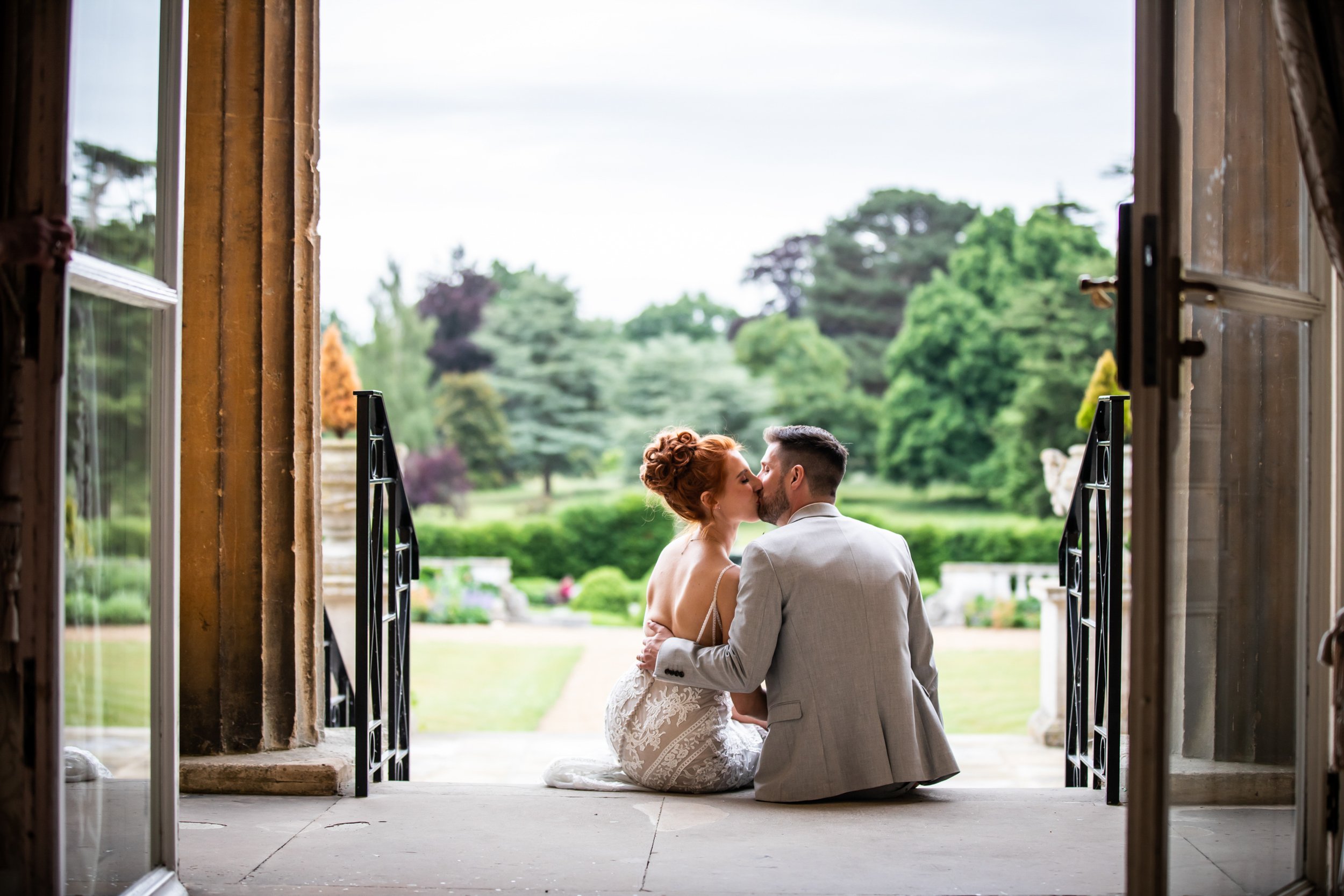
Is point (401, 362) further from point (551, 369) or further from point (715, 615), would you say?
point (715, 615)

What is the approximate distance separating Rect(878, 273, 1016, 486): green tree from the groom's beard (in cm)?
2170

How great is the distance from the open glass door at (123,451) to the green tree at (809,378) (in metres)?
23.7

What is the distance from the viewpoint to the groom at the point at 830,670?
289 centimetres

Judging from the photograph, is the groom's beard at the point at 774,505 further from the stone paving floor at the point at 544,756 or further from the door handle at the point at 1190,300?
the stone paving floor at the point at 544,756


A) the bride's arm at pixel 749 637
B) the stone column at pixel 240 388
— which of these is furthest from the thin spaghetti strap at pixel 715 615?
the stone column at pixel 240 388

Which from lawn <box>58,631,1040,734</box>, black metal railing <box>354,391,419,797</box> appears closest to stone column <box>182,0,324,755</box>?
black metal railing <box>354,391,419,797</box>

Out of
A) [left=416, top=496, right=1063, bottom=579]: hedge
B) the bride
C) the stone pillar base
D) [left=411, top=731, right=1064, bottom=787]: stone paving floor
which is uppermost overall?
the bride

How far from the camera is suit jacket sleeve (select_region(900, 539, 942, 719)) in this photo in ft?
10.00

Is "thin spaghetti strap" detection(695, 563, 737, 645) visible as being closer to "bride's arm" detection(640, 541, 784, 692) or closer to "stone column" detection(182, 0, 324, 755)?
"bride's arm" detection(640, 541, 784, 692)

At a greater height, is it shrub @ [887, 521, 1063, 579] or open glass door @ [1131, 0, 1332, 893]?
open glass door @ [1131, 0, 1332, 893]

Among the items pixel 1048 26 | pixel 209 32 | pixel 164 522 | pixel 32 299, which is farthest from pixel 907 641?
pixel 1048 26

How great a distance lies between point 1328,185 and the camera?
1781mm

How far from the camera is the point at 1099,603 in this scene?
3.39 metres

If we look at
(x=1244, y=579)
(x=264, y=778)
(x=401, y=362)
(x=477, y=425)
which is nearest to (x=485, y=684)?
(x=264, y=778)
